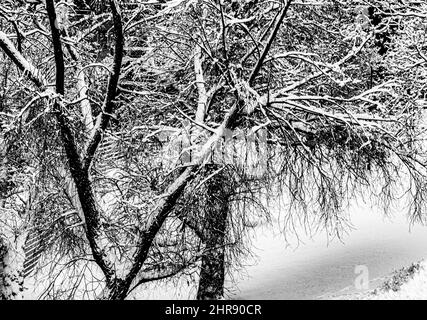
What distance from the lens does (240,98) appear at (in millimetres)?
7094

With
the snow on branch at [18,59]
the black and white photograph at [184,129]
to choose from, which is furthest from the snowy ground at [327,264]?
the snow on branch at [18,59]

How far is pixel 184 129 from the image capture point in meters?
7.84

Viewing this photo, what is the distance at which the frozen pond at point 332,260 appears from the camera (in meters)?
12.2

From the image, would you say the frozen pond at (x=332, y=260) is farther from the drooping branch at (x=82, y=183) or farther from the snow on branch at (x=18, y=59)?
the snow on branch at (x=18, y=59)

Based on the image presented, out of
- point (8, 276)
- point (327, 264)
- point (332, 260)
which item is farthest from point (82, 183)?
point (332, 260)

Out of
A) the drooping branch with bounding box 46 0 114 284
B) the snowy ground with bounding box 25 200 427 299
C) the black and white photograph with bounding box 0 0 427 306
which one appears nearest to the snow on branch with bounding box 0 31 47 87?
the black and white photograph with bounding box 0 0 427 306

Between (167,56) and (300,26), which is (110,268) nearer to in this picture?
(167,56)

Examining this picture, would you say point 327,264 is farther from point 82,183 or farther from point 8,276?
point 82,183

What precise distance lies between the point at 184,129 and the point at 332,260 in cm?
797

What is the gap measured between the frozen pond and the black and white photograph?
6.4 inches

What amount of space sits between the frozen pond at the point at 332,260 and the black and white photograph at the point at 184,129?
0.16 meters

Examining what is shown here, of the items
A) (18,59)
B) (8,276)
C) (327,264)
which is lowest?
(8,276)
